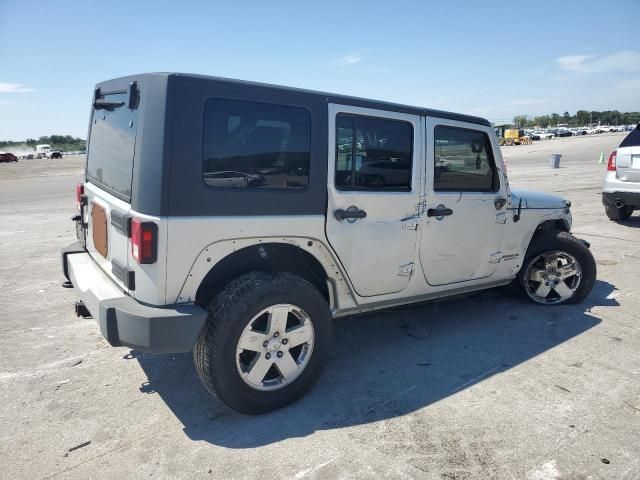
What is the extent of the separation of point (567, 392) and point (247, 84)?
292 cm

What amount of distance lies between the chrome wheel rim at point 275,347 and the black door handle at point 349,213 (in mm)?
690

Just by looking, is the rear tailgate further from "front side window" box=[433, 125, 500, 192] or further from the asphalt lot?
"front side window" box=[433, 125, 500, 192]

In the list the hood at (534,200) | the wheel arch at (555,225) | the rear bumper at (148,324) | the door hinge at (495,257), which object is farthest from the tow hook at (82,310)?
Answer: the wheel arch at (555,225)

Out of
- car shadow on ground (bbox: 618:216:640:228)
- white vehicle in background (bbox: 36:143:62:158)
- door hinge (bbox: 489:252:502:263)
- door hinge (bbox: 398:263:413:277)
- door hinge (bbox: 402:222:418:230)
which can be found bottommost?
door hinge (bbox: 398:263:413:277)

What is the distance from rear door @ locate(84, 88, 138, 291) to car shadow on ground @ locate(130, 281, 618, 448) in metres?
0.92

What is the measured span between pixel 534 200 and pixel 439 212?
1.48 meters

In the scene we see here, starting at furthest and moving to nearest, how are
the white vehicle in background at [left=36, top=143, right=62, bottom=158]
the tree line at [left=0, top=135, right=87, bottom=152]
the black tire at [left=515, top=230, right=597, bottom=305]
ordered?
the tree line at [left=0, top=135, right=87, bottom=152], the white vehicle in background at [left=36, top=143, right=62, bottom=158], the black tire at [left=515, top=230, right=597, bottom=305]

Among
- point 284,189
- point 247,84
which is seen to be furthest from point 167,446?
point 247,84

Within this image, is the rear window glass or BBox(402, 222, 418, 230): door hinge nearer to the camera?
the rear window glass

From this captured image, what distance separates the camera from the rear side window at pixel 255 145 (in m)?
2.87

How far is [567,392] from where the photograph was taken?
3.38m

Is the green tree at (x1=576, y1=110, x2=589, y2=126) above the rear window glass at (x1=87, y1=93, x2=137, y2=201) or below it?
above

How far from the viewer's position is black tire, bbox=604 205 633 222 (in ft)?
31.1

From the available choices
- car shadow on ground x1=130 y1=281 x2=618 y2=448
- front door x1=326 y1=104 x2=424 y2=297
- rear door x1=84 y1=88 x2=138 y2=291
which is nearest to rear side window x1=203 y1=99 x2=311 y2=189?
front door x1=326 y1=104 x2=424 y2=297
